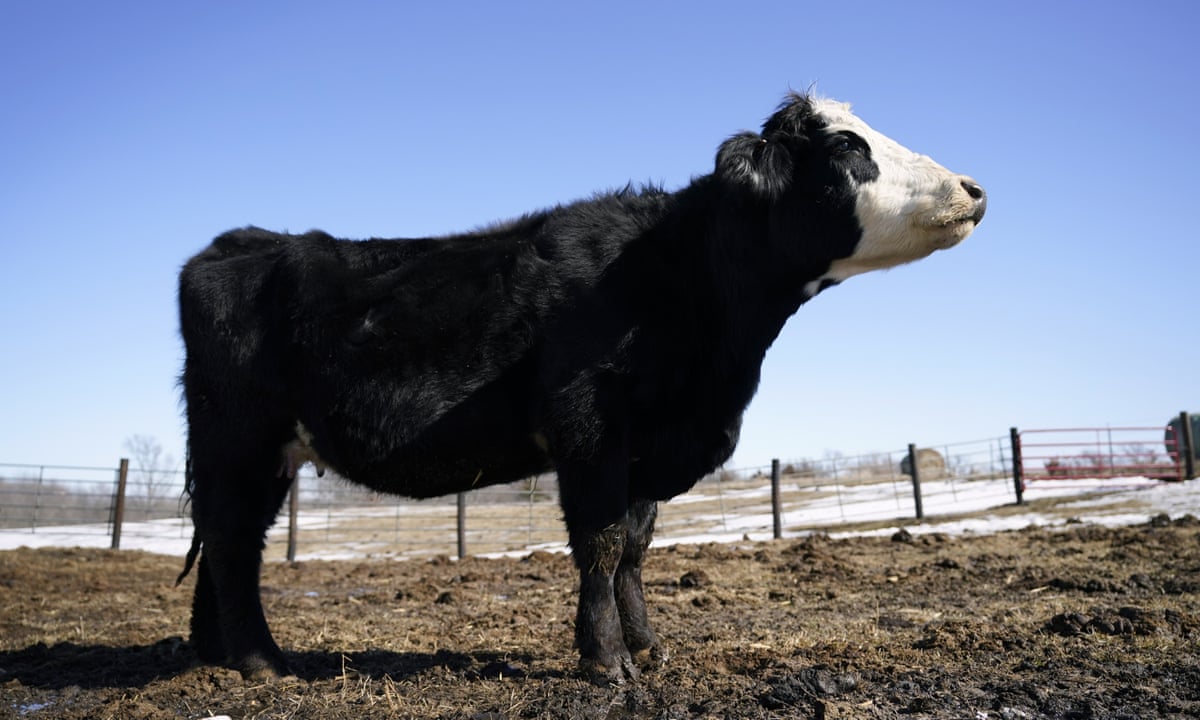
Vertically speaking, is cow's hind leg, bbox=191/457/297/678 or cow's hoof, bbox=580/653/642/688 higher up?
cow's hind leg, bbox=191/457/297/678

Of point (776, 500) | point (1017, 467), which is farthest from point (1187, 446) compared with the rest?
point (776, 500)

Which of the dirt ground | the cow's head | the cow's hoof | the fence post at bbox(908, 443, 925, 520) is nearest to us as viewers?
the dirt ground

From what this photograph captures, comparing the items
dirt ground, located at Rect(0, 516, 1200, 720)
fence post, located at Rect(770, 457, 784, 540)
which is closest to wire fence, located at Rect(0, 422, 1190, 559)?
fence post, located at Rect(770, 457, 784, 540)

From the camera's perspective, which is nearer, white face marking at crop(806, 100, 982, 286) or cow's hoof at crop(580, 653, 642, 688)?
cow's hoof at crop(580, 653, 642, 688)

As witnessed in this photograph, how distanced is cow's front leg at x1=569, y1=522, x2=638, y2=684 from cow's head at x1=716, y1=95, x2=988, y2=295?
5.86 ft

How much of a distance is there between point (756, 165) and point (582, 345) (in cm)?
136

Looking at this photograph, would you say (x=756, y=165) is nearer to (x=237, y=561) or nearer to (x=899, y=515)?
(x=237, y=561)

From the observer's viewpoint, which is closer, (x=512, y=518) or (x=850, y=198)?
(x=850, y=198)

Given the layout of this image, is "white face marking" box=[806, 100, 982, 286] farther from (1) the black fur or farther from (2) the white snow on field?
(2) the white snow on field

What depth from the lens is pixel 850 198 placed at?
15.3 feet

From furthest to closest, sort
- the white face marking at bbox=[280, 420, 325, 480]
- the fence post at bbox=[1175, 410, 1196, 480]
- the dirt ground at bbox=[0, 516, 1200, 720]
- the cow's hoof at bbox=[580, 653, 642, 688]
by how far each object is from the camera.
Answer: the fence post at bbox=[1175, 410, 1196, 480], the white face marking at bbox=[280, 420, 325, 480], the cow's hoof at bbox=[580, 653, 642, 688], the dirt ground at bbox=[0, 516, 1200, 720]

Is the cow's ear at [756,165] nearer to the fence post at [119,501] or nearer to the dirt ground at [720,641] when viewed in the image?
the dirt ground at [720,641]

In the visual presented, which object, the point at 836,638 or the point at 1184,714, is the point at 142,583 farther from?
the point at 1184,714

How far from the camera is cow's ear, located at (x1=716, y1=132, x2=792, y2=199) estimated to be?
4.69 metres
